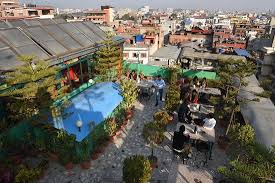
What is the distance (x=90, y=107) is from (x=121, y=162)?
368 cm

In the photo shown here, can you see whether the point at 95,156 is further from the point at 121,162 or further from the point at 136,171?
the point at 136,171

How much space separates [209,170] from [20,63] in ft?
36.1

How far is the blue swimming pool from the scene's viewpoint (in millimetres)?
11125

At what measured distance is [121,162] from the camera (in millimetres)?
11406

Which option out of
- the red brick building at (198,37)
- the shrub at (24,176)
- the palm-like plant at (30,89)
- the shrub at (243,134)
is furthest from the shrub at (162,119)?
the red brick building at (198,37)

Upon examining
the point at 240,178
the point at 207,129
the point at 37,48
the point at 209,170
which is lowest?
the point at 209,170

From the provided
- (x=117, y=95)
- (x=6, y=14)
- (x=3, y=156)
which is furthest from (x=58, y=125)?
(x=6, y=14)

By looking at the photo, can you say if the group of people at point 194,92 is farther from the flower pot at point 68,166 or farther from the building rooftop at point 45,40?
the flower pot at point 68,166

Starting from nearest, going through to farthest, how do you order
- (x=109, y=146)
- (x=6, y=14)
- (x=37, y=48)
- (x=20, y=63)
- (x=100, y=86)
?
(x=20, y=63), (x=109, y=146), (x=37, y=48), (x=100, y=86), (x=6, y=14)

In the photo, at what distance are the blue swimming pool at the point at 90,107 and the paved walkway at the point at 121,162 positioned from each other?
172 cm

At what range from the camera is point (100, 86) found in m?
16.1

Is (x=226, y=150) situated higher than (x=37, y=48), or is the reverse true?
(x=37, y=48)

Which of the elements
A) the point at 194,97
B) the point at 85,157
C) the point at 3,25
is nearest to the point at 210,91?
the point at 194,97

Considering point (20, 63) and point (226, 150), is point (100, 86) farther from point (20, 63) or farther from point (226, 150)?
point (226, 150)
